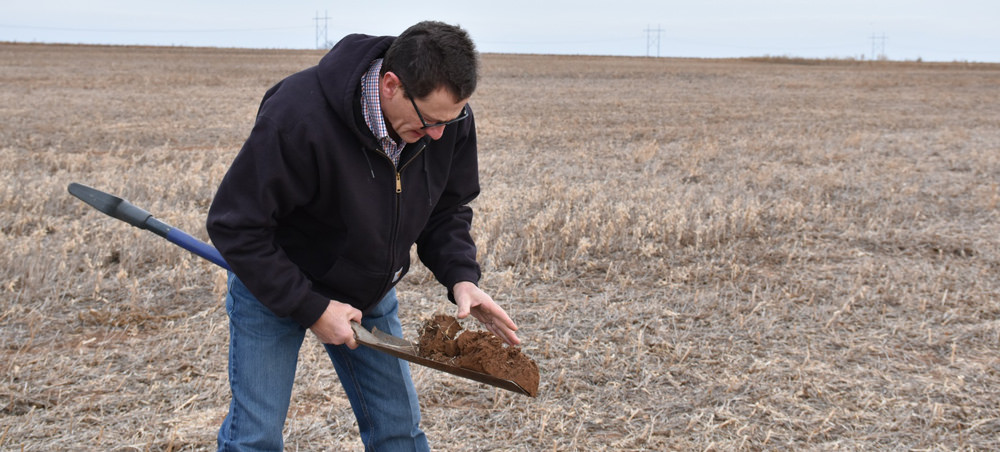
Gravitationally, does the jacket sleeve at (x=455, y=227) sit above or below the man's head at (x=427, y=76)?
below

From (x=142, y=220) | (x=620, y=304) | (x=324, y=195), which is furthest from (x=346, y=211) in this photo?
(x=620, y=304)

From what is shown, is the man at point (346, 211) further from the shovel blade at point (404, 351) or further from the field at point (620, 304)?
the field at point (620, 304)

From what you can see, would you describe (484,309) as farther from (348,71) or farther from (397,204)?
(348,71)

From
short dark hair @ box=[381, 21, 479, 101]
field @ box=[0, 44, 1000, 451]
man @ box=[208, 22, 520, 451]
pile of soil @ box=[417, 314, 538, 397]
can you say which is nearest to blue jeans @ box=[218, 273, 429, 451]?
man @ box=[208, 22, 520, 451]

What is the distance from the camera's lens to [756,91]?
23734 mm

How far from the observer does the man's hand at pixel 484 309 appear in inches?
100

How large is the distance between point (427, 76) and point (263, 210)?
0.54 m

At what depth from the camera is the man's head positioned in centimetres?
203

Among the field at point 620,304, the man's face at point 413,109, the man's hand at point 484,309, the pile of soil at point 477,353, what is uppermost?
the man's face at point 413,109

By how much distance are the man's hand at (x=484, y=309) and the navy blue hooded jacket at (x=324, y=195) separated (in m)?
0.21

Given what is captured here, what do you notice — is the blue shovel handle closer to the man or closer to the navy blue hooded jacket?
the man

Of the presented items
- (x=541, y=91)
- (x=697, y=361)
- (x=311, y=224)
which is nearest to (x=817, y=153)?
(x=697, y=361)

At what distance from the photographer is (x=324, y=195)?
2.22 meters

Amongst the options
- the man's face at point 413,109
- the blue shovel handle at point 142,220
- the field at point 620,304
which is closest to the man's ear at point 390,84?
the man's face at point 413,109
